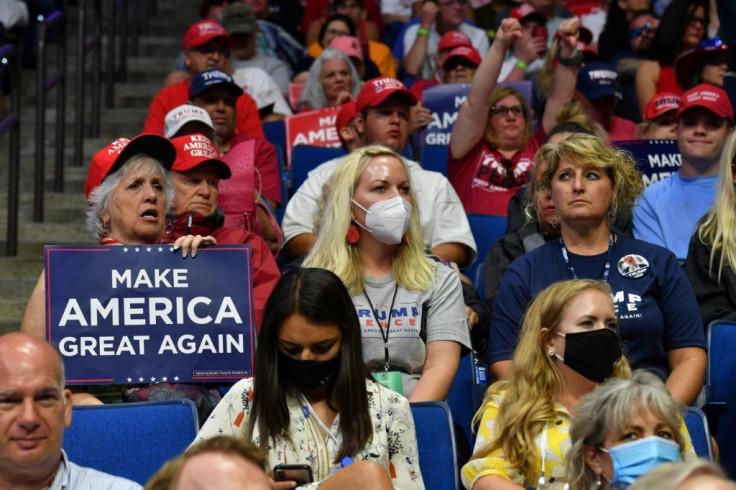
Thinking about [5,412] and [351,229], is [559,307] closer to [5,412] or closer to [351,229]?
[351,229]

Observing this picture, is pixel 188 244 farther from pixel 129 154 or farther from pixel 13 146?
pixel 13 146

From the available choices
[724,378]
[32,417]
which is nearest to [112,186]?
[32,417]

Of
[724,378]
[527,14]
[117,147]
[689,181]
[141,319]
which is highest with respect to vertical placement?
[527,14]

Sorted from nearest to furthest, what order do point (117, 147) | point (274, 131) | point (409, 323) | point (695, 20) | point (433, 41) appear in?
point (409, 323), point (117, 147), point (274, 131), point (695, 20), point (433, 41)

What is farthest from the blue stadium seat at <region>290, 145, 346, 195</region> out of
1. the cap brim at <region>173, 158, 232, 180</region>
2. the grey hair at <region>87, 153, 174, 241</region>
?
the grey hair at <region>87, 153, 174, 241</region>

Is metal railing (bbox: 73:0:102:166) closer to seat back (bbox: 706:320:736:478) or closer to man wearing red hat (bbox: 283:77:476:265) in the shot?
man wearing red hat (bbox: 283:77:476:265)

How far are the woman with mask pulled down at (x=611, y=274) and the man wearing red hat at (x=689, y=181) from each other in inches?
45.1

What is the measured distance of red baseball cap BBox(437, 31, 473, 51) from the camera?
1029 centimetres

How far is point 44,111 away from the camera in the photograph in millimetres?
8758

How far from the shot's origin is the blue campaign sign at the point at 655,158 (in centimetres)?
780

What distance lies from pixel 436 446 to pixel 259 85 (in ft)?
18.1

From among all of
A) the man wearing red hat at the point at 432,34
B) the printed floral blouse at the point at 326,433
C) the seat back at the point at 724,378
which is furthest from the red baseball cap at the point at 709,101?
the man wearing red hat at the point at 432,34

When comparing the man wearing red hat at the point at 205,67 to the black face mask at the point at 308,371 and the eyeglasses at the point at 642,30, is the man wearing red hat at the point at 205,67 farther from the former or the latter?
the black face mask at the point at 308,371

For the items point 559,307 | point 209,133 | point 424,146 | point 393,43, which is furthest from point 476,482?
point 393,43
